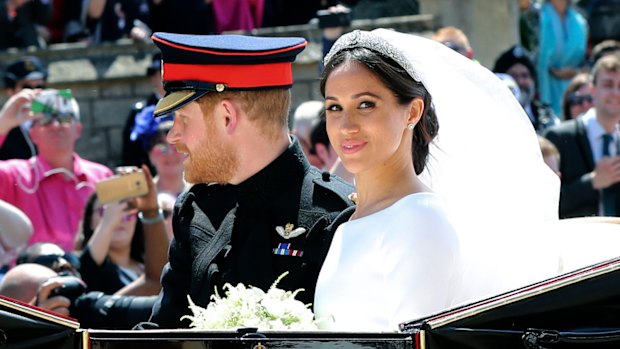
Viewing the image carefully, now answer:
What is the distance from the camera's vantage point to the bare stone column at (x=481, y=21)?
451 inches

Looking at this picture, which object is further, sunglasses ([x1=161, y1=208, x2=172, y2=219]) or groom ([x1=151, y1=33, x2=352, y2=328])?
sunglasses ([x1=161, y1=208, x2=172, y2=219])

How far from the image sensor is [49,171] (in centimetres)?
788

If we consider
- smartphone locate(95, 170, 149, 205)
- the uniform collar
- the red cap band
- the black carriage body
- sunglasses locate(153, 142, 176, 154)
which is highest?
sunglasses locate(153, 142, 176, 154)

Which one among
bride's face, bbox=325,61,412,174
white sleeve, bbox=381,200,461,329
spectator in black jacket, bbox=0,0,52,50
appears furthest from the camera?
spectator in black jacket, bbox=0,0,52,50

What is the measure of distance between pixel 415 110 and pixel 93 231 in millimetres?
3781

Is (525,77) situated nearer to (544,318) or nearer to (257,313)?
(257,313)

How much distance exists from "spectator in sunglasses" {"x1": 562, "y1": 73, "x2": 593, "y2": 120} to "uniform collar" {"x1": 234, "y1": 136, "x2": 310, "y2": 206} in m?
5.83

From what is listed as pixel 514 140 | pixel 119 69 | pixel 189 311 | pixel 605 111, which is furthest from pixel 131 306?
pixel 119 69

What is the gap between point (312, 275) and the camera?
13.0 feet

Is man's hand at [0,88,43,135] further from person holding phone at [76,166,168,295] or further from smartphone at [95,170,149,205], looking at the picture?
smartphone at [95,170,149,205]

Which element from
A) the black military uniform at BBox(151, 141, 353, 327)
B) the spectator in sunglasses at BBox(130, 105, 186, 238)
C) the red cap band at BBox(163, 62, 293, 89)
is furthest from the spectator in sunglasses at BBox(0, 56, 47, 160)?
the red cap band at BBox(163, 62, 293, 89)

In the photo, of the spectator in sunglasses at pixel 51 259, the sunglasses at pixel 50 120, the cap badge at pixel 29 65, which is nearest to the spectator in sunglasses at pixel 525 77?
the cap badge at pixel 29 65

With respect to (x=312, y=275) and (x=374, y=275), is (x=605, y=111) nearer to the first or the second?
(x=312, y=275)

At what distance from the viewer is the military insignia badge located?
402cm
